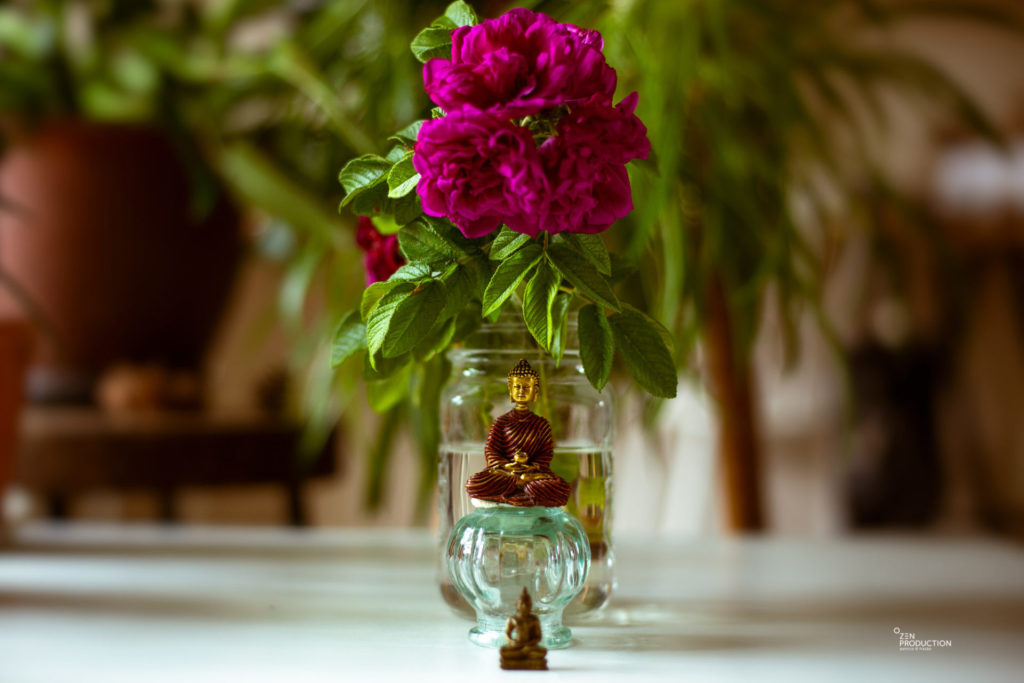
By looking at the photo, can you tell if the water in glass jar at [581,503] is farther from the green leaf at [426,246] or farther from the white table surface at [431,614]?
the green leaf at [426,246]

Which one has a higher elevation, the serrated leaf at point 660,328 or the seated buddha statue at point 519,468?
the serrated leaf at point 660,328

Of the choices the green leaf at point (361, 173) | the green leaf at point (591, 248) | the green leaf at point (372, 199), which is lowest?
the green leaf at point (591, 248)

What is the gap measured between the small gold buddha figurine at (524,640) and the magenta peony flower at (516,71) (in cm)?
20

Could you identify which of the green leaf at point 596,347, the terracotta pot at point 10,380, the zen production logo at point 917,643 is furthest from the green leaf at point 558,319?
the terracotta pot at point 10,380

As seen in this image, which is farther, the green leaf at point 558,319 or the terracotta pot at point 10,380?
the terracotta pot at point 10,380

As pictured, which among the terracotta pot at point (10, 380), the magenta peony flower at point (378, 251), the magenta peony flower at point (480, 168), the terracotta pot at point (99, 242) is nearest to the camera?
the magenta peony flower at point (480, 168)

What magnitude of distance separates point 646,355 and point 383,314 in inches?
4.4

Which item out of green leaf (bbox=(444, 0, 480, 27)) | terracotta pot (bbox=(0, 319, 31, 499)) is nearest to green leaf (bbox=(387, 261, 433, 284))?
green leaf (bbox=(444, 0, 480, 27))

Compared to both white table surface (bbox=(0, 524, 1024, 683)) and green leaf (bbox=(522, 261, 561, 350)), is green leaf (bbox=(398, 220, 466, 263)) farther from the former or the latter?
white table surface (bbox=(0, 524, 1024, 683))

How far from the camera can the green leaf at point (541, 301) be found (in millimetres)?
369

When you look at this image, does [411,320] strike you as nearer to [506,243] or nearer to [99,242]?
[506,243]

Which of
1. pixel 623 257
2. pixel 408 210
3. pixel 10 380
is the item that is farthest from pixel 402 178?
pixel 10 380

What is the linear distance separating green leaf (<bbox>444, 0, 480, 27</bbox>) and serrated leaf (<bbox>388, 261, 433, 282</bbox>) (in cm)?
11

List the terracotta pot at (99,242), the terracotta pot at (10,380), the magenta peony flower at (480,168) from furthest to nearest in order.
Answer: the terracotta pot at (99,242) → the terracotta pot at (10,380) → the magenta peony flower at (480,168)
